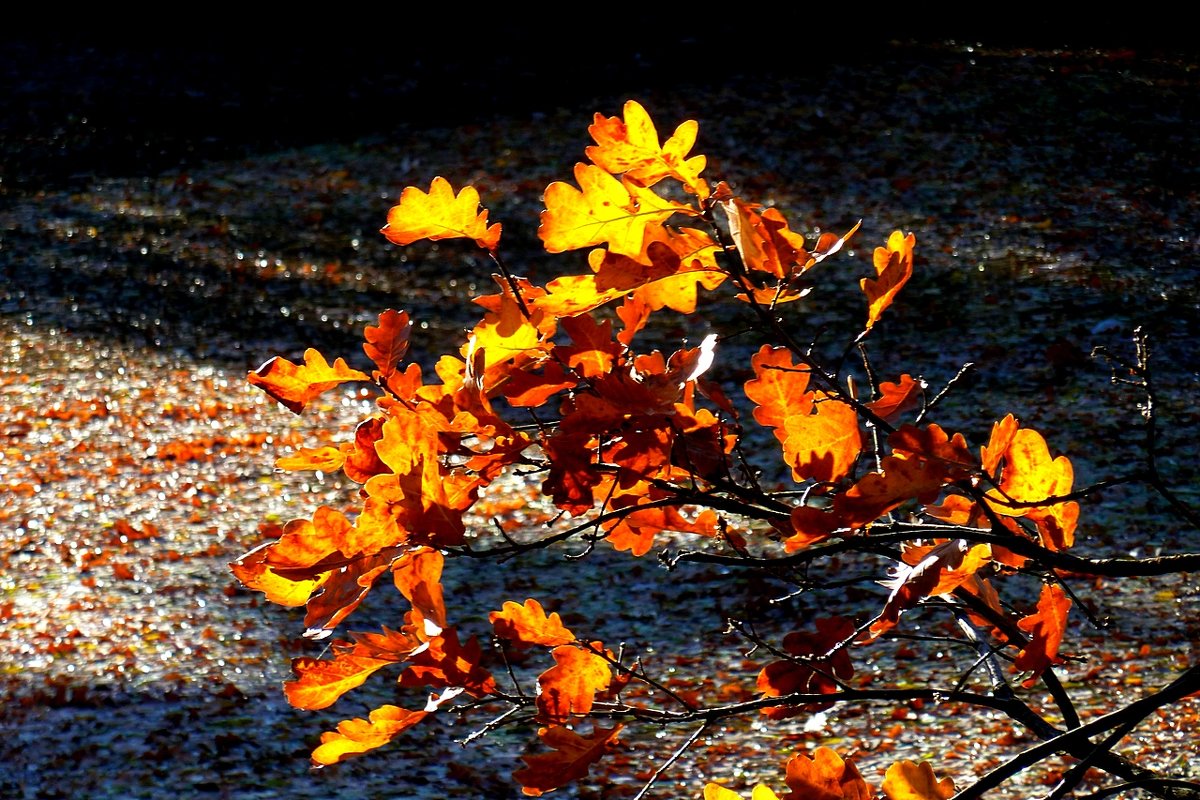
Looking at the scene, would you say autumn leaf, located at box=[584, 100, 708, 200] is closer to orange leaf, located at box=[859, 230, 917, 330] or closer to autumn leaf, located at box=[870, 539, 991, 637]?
orange leaf, located at box=[859, 230, 917, 330]

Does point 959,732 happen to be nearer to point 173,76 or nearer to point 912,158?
point 912,158

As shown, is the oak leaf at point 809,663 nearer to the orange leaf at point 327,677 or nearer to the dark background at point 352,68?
the orange leaf at point 327,677

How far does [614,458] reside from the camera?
4.00 feet

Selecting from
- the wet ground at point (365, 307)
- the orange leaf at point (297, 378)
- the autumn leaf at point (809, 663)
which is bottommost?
the wet ground at point (365, 307)

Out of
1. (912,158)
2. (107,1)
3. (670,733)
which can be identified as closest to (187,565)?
(670,733)

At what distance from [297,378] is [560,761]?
17.8 inches

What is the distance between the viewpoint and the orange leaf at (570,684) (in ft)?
3.97

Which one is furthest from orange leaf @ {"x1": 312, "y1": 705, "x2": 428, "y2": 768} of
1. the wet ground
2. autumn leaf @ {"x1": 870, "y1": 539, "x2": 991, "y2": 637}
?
the wet ground

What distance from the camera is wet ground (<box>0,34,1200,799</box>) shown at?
4043 mm

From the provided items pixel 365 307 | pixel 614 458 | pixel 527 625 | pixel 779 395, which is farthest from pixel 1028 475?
pixel 365 307

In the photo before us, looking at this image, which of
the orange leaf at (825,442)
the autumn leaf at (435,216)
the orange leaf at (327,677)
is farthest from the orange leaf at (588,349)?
the orange leaf at (327,677)

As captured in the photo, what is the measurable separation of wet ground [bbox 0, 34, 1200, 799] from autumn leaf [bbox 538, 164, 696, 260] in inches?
71.4

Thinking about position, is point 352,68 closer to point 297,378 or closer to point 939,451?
point 297,378

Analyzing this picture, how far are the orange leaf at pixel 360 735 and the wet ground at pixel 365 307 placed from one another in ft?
6.14
